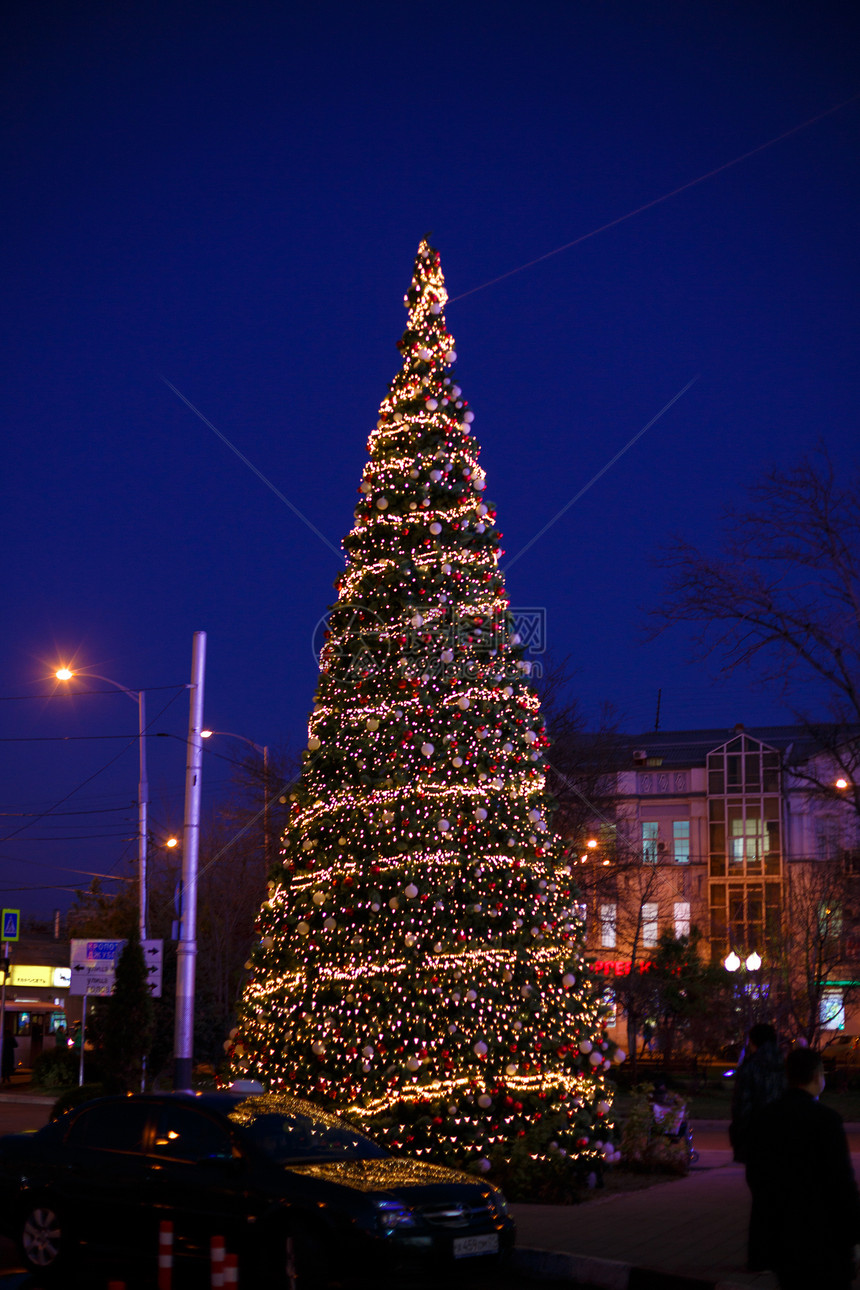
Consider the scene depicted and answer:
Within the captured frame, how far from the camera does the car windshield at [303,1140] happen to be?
8.66 m

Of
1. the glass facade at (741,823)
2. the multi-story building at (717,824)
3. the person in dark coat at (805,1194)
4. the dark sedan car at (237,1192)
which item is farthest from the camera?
the glass facade at (741,823)

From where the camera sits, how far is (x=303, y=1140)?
29.3ft

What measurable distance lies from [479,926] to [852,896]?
A: 24.6 metres

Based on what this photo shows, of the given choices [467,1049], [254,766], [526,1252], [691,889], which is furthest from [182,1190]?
[691,889]

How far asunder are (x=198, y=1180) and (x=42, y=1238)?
4.66ft

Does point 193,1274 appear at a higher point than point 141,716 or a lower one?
lower

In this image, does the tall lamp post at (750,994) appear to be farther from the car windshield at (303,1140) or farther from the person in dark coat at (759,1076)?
the car windshield at (303,1140)

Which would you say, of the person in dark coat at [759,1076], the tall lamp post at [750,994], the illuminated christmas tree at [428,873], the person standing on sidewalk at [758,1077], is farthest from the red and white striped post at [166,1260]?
the tall lamp post at [750,994]

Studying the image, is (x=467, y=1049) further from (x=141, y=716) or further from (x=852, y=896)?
A: (x=852, y=896)

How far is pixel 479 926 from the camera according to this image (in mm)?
13016

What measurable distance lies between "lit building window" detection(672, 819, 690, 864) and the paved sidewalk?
145 ft

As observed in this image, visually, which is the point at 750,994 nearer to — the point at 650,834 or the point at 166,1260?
the point at 650,834

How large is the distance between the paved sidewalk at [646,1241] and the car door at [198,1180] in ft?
8.29

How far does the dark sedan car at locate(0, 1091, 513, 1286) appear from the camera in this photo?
8031mm
